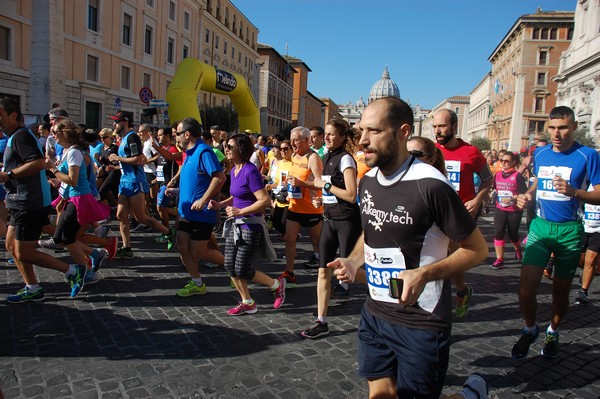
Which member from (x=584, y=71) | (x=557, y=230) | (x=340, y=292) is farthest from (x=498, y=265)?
(x=584, y=71)

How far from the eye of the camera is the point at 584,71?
3884cm

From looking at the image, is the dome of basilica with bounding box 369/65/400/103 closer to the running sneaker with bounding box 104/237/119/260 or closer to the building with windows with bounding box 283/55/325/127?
the building with windows with bounding box 283/55/325/127

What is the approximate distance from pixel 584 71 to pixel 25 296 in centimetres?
4540

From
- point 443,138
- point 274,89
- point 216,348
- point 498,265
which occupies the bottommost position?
point 216,348

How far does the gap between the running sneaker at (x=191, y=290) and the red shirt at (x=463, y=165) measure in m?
3.07

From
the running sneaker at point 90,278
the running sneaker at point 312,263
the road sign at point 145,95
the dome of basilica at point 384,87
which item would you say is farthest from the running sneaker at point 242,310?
the dome of basilica at point 384,87

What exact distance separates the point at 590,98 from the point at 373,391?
42.7 m

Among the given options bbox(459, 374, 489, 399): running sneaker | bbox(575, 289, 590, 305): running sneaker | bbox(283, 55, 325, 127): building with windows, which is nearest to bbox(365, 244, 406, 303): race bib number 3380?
bbox(459, 374, 489, 399): running sneaker

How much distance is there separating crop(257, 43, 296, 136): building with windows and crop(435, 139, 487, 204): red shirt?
52.7m

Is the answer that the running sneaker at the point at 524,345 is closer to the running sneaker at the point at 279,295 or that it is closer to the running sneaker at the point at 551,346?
the running sneaker at the point at 551,346

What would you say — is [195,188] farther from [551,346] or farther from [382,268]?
[551,346]

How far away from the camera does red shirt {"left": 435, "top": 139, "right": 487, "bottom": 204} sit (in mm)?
4664

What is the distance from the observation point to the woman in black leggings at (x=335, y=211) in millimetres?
4203

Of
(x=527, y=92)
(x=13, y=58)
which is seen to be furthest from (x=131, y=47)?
(x=527, y=92)
